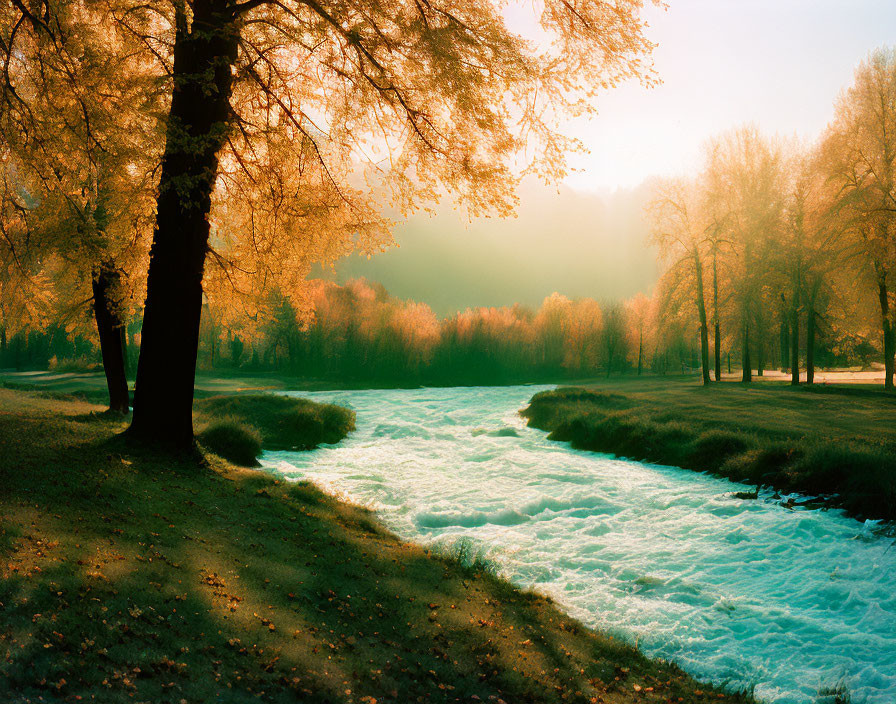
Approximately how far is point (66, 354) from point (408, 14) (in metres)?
80.6

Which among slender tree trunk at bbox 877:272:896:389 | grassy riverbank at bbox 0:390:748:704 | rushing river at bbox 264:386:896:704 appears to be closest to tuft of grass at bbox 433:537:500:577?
grassy riverbank at bbox 0:390:748:704

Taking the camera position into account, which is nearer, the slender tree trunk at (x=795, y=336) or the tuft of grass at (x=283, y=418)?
the tuft of grass at (x=283, y=418)

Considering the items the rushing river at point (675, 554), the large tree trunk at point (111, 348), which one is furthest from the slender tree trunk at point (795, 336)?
the large tree trunk at point (111, 348)

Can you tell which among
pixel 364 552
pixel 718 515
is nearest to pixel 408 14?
pixel 364 552

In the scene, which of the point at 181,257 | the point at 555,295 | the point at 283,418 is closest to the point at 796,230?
the point at 283,418

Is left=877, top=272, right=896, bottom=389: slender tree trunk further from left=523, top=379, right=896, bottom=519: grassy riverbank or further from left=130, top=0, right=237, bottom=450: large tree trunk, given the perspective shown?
left=130, top=0, right=237, bottom=450: large tree trunk

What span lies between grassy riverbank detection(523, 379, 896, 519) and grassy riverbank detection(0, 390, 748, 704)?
26.9 feet

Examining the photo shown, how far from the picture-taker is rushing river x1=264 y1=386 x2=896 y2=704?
6.00m

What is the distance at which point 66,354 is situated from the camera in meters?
70.8

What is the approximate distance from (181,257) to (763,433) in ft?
52.2

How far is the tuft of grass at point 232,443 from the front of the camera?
14.0 metres

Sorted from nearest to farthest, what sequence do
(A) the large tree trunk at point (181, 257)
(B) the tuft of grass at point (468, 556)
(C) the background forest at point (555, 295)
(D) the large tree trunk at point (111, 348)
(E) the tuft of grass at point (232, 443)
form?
(B) the tuft of grass at point (468, 556) < (A) the large tree trunk at point (181, 257) < (C) the background forest at point (555, 295) < (E) the tuft of grass at point (232, 443) < (D) the large tree trunk at point (111, 348)

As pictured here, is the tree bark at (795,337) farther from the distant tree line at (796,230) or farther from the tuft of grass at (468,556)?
the tuft of grass at (468,556)

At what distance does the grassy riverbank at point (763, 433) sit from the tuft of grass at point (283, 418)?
9039 millimetres
